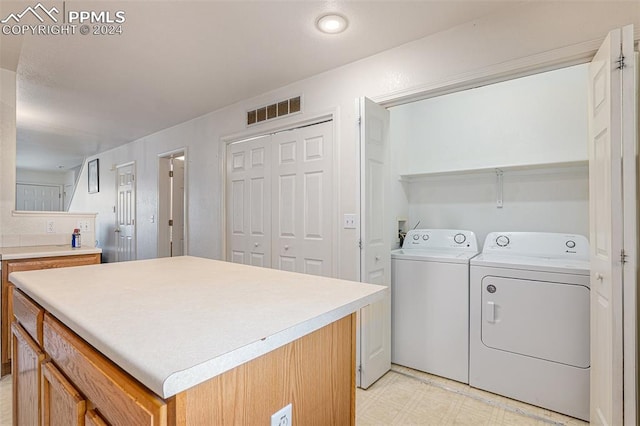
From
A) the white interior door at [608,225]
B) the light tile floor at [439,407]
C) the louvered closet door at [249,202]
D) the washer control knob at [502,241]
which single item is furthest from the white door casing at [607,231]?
the louvered closet door at [249,202]

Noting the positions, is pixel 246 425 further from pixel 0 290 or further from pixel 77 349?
pixel 0 290

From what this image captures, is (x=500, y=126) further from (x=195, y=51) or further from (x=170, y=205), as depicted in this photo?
(x=170, y=205)

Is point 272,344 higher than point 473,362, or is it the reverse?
point 272,344

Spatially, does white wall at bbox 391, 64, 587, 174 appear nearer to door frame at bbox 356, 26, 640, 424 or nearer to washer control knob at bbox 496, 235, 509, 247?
washer control knob at bbox 496, 235, 509, 247

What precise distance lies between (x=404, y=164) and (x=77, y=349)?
3.01 metres

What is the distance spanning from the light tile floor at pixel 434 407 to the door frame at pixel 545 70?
68 centimetres

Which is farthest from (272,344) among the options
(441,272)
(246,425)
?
(441,272)

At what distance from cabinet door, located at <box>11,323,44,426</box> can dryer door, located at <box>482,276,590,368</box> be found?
2.38 metres

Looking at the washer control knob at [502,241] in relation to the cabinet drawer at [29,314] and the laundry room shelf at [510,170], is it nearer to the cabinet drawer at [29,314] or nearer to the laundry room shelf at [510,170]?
the laundry room shelf at [510,170]

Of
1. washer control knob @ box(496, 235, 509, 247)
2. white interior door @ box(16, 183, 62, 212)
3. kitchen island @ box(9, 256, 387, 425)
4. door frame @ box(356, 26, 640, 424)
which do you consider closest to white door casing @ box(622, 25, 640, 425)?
door frame @ box(356, 26, 640, 424)

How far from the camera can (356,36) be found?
211 cm

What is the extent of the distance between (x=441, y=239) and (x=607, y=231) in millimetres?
1513

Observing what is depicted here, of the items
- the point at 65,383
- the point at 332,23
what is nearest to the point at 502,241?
the point at 332,23

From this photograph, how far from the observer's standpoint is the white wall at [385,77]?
168 centimetres
